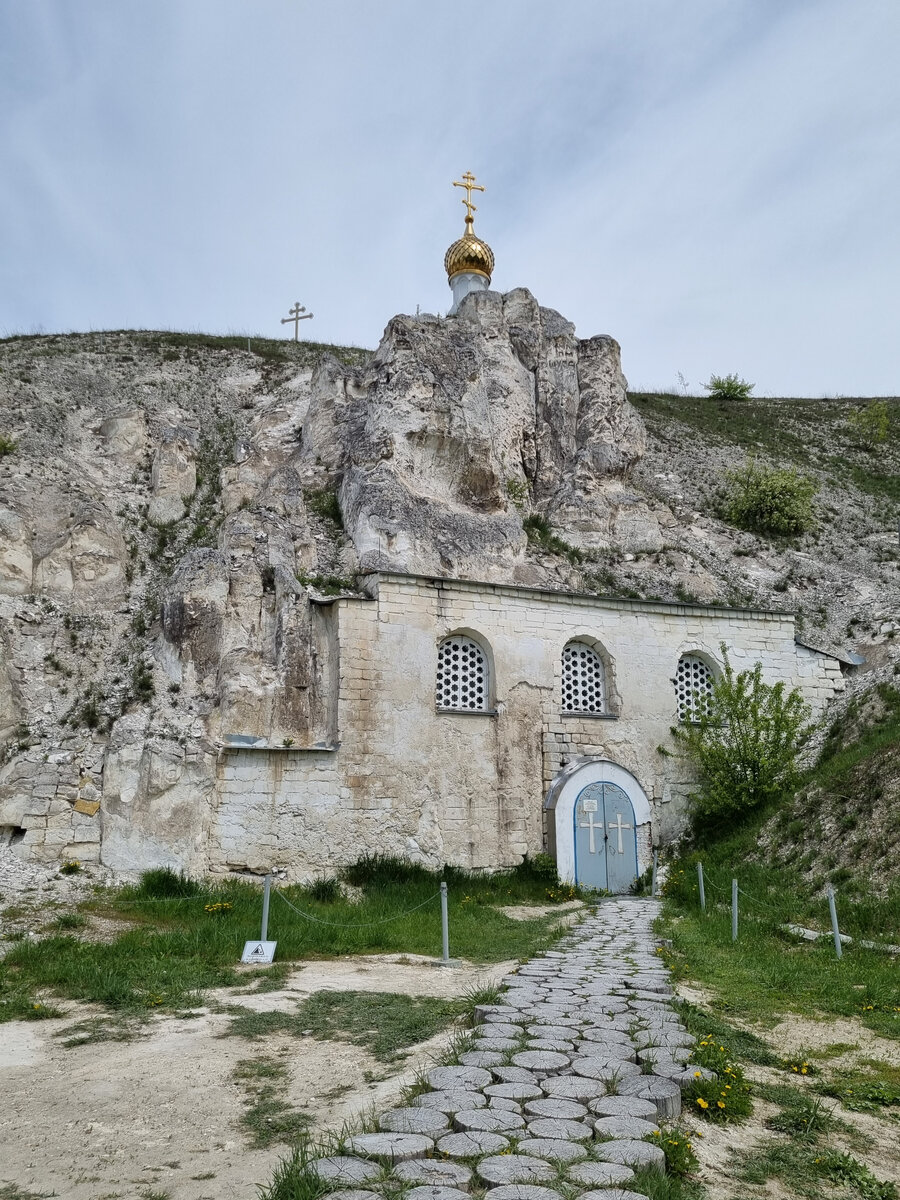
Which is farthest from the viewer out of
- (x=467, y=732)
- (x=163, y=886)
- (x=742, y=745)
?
(x=742, y=745)

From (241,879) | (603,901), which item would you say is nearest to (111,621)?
(241,879)

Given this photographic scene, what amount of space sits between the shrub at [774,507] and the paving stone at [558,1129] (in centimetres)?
2132

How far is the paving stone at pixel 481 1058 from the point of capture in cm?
555

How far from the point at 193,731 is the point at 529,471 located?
11591 millimetres

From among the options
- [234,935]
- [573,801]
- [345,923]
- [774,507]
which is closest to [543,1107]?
[234,935]

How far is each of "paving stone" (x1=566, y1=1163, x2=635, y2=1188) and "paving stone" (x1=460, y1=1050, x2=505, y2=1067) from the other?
1580 mm

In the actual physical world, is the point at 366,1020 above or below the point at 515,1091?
below

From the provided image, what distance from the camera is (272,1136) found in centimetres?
473

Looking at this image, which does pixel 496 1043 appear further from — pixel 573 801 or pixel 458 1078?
pixel 573 801

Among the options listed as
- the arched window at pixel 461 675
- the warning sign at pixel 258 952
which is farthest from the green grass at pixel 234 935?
the arched window at pixel 461 675

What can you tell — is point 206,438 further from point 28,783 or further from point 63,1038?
point 63,1038

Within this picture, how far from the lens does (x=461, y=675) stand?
1694cm

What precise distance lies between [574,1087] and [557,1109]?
1.28ft

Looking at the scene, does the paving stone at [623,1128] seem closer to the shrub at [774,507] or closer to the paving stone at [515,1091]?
the paving stone at [515,1091]
